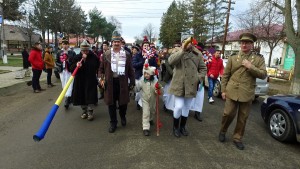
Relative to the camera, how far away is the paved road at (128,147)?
3684 mm

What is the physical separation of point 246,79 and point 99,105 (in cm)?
444

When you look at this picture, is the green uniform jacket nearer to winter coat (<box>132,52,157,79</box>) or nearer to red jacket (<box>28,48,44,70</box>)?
winter coat (<box>132,52,157,79</box>)

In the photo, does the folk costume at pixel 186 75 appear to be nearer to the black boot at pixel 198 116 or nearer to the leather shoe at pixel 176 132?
the leather shoe at pixel 176 132

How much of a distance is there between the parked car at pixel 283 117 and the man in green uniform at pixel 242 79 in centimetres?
88

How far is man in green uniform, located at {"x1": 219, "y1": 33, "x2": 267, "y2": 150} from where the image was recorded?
4.14 meters

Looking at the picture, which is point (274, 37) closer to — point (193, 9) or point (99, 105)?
point (99, 105)

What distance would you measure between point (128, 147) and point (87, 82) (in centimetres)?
207

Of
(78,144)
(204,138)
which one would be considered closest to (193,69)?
(204,138)

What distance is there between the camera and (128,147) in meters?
4.25

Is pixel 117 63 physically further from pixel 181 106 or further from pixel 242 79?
pixel 242 79

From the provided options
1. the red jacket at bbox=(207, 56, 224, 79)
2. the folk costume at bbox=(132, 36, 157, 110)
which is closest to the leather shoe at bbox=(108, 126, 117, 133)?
the folk costume at bbox=(132, 36, 157, 110)

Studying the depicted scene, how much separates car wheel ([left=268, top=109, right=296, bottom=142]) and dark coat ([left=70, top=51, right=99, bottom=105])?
3804 millimetres

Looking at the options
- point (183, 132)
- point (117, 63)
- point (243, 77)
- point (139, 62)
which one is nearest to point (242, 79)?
point (243, 77)

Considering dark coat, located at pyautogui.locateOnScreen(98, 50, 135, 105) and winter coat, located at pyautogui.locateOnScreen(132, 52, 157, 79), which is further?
winter coat, located at pyautogui.locateOnScreen(132, 52, 157, 79)
